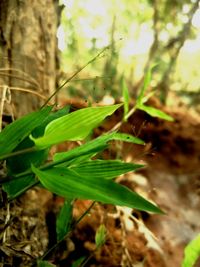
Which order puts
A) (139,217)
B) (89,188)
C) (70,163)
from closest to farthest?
(89,188) < (70,163) < (139,217)

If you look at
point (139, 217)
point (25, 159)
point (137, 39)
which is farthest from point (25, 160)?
point (137, 39)

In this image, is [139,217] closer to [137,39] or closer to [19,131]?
[19,131]

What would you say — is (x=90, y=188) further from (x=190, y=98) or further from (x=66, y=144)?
(x=190, y=98)

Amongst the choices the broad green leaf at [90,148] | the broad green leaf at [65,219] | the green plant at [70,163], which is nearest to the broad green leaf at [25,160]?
the green plant at [70,163]

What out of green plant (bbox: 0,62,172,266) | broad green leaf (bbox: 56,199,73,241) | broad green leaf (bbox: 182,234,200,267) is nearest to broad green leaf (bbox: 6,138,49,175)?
green plant (bbox: 0,62,172,266)

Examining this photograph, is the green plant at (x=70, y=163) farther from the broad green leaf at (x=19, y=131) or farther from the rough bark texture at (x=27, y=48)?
the rough bark texture at (x=27, y=48)

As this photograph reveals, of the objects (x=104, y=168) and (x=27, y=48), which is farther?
(x=27, y=48)
